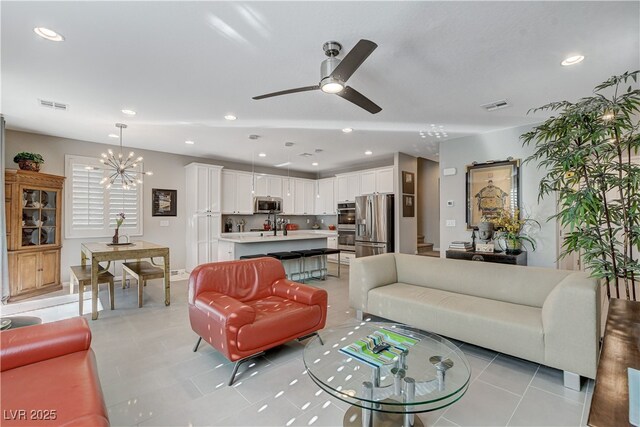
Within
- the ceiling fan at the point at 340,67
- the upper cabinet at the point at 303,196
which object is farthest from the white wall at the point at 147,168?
the ceiling fan at the point at 340,67

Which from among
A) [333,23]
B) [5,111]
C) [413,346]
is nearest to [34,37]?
[333,23]

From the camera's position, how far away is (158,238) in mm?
6055

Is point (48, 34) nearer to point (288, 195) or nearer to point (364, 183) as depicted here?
point (364, 183)

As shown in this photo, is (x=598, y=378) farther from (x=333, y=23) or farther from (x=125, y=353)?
(x=125, y=353)

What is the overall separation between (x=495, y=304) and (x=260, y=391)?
2267mm

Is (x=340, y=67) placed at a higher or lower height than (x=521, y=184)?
higher

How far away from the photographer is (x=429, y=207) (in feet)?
24.5

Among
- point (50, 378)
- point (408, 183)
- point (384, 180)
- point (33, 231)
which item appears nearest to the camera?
point (50, 378)

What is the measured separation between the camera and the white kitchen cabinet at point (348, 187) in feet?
24.4

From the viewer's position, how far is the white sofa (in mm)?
2094

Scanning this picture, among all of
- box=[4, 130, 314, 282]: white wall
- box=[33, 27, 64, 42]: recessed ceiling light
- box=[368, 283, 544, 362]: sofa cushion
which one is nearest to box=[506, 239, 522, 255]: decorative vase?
box=[368, 283, 544, 362]: sofa cushion

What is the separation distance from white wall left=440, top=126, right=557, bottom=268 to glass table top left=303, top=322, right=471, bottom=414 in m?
3.01

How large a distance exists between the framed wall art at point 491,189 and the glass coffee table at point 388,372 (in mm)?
3353

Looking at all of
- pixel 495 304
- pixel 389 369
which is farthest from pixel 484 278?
pixel 389 369
